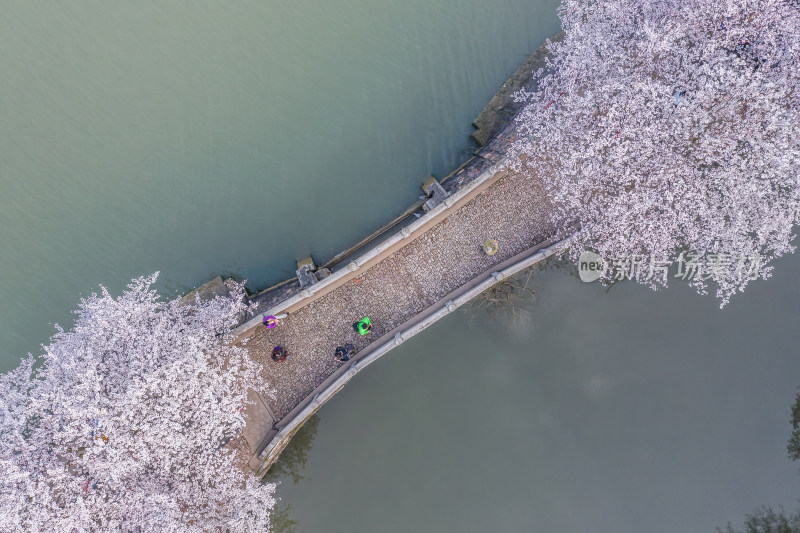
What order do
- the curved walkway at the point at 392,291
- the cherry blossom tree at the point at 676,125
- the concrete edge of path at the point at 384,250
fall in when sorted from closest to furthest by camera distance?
A: the cherry blossom tree at the point at 676,125, the concrete edge of path at the point at 384,250, the curved walkway at the point at 392,291

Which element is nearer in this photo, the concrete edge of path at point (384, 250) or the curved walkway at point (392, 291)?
the concrete edge of path at point (384, 250)

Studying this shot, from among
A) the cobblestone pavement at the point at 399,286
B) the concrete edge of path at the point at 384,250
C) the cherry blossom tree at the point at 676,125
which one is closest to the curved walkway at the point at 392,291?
the cobblestone pavement at the point at 399,286

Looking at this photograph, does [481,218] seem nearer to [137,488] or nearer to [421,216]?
[421,216]

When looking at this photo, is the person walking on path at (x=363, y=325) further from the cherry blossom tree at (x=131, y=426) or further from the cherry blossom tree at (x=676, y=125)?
the cherry blossom tree at (x=676, y=125)

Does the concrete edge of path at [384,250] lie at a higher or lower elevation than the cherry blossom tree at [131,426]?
higher

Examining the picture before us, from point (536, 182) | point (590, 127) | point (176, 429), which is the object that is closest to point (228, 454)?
point (176, 429)

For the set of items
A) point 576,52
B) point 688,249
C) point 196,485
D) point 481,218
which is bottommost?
point 196,485
